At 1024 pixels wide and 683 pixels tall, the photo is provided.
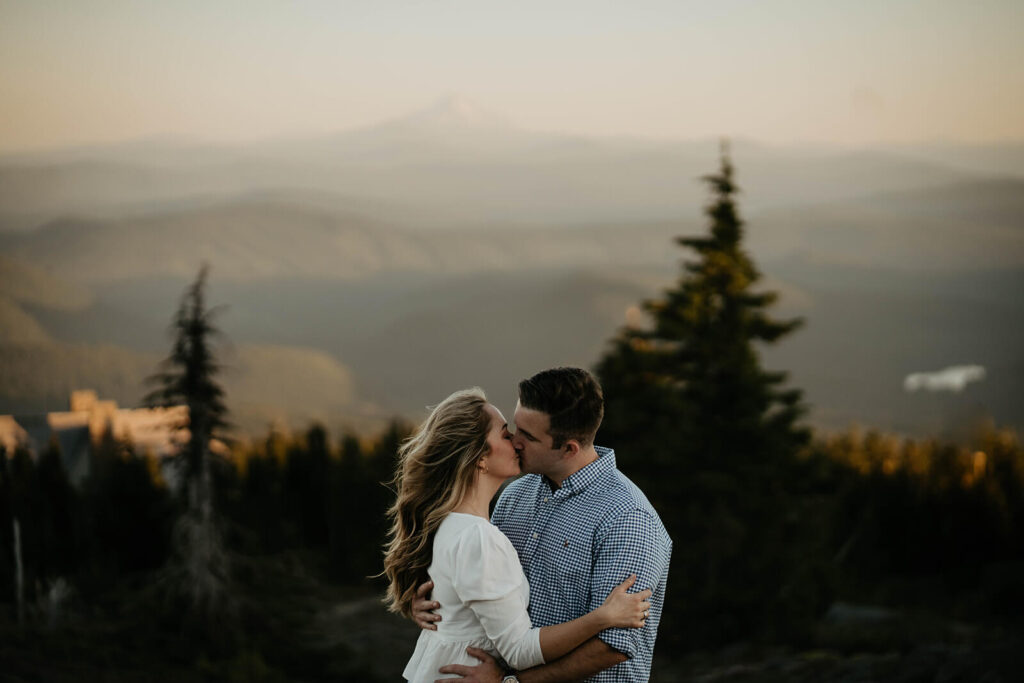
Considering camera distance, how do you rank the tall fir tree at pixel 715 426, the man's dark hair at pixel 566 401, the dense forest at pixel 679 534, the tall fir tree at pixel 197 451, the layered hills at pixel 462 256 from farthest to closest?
the layered hills at pixel 462 256 → the tall fir tree at pixel 197 451 → the tall fir tree at pixel 715 426 → the dense forest at pixel 679 534 → the man's dark hair at pixel 566 401

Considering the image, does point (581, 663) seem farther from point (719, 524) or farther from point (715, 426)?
point (715, 426)

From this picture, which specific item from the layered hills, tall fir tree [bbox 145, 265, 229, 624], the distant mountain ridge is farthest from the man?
the distant mountain ridge

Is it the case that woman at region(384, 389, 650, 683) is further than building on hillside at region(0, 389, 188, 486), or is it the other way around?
building on hillside at region(0, 389, 188, 486)

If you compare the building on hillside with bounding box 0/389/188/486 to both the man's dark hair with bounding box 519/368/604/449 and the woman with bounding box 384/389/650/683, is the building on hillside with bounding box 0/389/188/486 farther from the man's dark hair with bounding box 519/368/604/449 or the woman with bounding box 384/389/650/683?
the man's dark hair with bounding box 519/368/604/449

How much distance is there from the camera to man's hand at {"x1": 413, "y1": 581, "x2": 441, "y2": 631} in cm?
316

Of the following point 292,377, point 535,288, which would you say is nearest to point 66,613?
point 292,377

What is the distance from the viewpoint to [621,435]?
2469 centimetres

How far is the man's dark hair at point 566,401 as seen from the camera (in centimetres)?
311

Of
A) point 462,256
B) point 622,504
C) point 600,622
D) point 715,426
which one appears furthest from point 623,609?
point 462,256

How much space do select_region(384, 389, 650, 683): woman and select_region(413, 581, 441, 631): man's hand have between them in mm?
28

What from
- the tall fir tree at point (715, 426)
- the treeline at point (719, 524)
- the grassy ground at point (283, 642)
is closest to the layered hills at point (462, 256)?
the treeline at point (719, 524)

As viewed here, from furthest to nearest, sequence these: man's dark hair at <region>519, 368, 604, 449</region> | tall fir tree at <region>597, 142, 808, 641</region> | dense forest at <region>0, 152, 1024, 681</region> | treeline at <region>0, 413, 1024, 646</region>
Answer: tall fir tree at <region>597, 142, 808, 641</region> < treeline at <region>0, 413, 1024, 646</region> < dense forest at <region>0, 152, 1024, 681</region> < man's dark hair at <region>519, 368, 604, 449</region>

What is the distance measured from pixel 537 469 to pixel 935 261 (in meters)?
55.0

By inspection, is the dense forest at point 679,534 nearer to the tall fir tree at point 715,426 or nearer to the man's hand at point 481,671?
the tall fir tree at point 715,426
